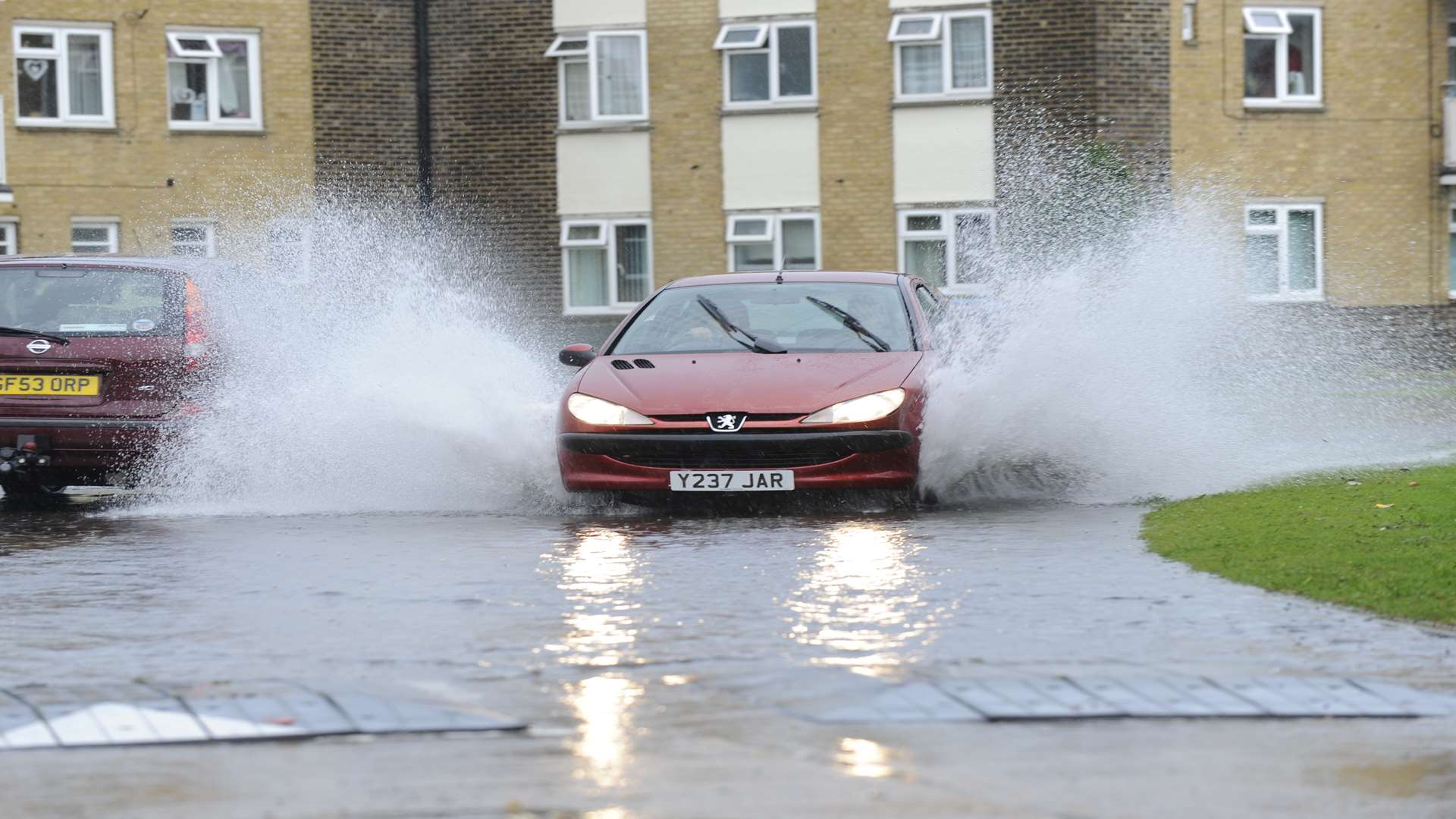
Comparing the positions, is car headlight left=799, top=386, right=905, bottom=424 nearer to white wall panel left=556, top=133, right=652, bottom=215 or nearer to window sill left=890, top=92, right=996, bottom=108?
window sill left=890, top=92, right=996, bottom=108

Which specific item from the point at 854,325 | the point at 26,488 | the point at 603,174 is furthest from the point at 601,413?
the point at 603,174

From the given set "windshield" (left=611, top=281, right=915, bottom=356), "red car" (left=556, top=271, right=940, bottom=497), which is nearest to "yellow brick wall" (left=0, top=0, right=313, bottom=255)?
"windshield" (left=611, top=281, right=915, bottom=356)

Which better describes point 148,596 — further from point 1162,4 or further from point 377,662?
point 1162,4

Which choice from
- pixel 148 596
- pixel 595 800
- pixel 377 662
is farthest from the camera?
pixel 148 596

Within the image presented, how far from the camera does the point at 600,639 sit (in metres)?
7.23

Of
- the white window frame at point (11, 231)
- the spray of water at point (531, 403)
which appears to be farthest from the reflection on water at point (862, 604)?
the white window frame at point (11, 231)

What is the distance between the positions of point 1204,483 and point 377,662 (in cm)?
755

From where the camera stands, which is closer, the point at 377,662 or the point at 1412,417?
the point at 377,662

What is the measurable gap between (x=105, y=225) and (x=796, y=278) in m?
19.6

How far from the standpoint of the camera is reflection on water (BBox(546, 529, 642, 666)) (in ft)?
22.9

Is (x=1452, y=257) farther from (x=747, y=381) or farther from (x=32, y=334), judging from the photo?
(x=32, y=334)

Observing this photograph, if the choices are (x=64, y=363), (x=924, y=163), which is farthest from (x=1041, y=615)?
(x=924, y=163)

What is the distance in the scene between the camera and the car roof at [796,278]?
13453mm

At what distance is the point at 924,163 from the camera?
2975 cm
